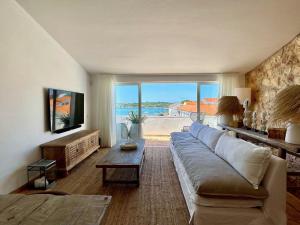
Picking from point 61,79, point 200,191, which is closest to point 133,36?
point 61,79

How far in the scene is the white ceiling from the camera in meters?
3.20

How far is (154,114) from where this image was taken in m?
7.14

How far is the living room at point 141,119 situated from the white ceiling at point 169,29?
2cm

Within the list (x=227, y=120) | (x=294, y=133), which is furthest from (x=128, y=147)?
(x=294, y=133)

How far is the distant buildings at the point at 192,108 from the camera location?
263 inches

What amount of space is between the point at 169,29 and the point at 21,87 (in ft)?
8.33

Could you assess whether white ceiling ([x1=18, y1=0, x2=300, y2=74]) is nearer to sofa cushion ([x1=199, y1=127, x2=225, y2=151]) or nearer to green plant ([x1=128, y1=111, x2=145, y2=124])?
green plant ([x1=128, y1=111, x2=145, y2=124])

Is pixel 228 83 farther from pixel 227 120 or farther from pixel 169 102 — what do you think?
pixel 227 120

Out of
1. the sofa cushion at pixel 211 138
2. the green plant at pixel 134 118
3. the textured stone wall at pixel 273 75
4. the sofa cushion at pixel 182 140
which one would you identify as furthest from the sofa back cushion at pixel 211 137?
the green plant at pixel 134 118

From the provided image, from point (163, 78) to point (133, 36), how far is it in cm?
258

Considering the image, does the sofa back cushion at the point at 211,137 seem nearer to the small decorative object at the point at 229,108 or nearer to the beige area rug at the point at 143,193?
the beige area rug at the point at 143,193

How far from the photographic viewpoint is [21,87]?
11.0ft

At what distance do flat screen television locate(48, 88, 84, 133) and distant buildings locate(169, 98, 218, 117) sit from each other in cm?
292

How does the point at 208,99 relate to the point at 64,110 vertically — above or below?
above
